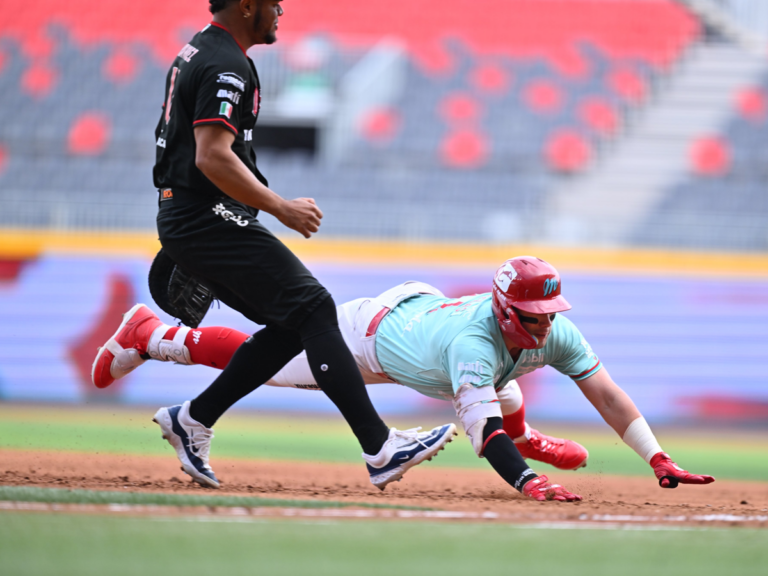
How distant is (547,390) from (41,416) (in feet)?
18.2

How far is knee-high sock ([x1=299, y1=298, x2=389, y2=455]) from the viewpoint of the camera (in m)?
3.87

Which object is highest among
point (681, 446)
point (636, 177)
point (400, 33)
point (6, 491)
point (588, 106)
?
point (400, 33)

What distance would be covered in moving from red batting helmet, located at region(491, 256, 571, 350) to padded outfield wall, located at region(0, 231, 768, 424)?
5514mm

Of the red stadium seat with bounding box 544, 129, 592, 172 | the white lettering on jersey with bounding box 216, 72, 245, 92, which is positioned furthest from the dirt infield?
the red stadium seat with bounding box 544, 129, 592, 172

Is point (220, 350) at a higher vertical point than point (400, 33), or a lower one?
lower

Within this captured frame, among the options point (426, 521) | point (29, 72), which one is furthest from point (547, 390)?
point (29, 72)

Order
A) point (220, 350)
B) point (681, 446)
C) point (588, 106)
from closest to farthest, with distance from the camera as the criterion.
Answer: point (220, 350), point (681, 446), point (588, 106)

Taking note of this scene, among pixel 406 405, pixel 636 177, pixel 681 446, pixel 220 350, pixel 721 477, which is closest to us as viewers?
pixel 220 350

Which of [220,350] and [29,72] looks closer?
[220,350]

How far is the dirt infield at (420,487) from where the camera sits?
152 inches

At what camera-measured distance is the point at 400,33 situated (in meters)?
19.5

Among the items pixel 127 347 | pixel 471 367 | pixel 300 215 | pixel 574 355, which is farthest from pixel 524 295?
pixel 127 347

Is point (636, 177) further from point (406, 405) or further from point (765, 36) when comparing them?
point (406, 405)

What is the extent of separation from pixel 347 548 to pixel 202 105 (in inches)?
76.0
